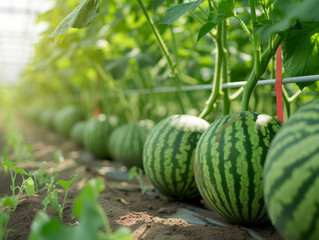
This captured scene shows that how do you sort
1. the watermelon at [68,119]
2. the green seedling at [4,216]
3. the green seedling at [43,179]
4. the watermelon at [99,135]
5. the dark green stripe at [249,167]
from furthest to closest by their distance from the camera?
the watermelon at [68,119], the watermelon at [99,135], the green seedling at [43,179], the dark green stripe at [249,167], the green seedling at [4,216]

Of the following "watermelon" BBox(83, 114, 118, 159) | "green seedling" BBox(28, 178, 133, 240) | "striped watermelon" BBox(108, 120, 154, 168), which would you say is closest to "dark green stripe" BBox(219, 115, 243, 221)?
"green seedling" BBox(28, 178, 133, 240)

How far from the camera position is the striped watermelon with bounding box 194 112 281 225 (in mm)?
1264

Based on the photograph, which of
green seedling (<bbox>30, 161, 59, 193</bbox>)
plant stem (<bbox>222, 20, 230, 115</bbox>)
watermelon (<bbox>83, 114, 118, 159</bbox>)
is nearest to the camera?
green seedling (<bbox>30, 161, 59, 193</bbox>)

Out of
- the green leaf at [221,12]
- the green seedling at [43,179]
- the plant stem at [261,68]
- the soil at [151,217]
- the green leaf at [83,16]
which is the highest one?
the green leaf at [83,16]

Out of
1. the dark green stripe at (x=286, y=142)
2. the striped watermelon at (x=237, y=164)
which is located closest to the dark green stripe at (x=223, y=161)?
the striped watermelon at (x=237, y=164)

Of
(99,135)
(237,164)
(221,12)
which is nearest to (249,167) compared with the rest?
(237,164)

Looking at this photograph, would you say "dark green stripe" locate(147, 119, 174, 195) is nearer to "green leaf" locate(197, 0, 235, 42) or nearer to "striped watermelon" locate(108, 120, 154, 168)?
"green leaf" locate(197, 0, 235, 42)

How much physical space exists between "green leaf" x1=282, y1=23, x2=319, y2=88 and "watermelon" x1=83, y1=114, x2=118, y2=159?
253 cm

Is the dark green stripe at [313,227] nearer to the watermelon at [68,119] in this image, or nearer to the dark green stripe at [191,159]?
the dark green stripe at [191,159]

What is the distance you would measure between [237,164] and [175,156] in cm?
52

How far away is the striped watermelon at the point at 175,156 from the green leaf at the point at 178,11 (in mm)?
640

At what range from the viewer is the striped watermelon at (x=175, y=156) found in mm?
1740

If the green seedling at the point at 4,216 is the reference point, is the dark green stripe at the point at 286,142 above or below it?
above

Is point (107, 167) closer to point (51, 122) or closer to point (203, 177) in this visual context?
point (203, 177)
